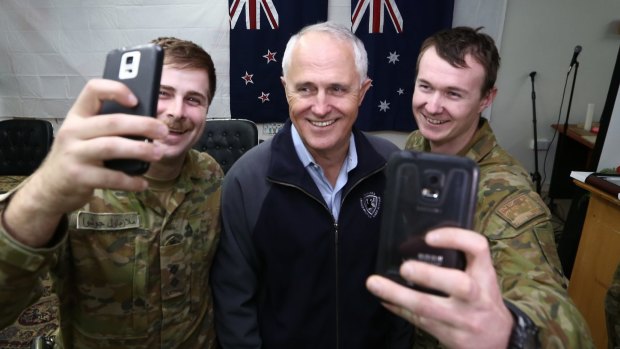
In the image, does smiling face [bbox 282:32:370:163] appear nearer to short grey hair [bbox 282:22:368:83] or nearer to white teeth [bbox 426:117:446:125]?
short grey hair [bbox 282:22:368:83]

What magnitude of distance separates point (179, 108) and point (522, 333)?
0.86 meters

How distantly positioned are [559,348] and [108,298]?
948 millimetres

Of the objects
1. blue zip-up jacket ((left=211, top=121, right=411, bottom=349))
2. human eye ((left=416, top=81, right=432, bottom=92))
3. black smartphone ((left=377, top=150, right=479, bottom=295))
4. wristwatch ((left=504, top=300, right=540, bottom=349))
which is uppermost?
human eye ((left=416, top=81, right=432, bottom=92))

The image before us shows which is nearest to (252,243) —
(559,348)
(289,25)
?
(559,348)

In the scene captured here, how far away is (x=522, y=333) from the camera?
0.54 metres

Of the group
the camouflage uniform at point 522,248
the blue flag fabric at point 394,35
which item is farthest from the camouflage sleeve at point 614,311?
the blue flag fabric at point 394,35

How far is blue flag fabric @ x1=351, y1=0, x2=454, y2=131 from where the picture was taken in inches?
136

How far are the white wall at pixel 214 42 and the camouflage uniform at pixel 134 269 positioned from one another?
9.43 ft

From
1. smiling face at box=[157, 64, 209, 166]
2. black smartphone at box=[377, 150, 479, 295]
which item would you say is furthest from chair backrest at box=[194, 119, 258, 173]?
black smartphone at box=[377, 150, 479, 295]

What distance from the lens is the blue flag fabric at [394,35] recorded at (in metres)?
3.46

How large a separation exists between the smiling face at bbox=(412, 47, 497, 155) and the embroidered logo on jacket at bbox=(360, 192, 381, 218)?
15.4 inches

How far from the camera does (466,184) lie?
0.55m

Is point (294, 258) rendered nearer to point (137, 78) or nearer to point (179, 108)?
point (179, 108)

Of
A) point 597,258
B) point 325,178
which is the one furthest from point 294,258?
point 597,258
